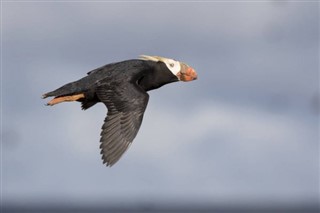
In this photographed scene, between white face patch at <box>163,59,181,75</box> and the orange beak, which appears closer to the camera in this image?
white face patch at <box>163,59,181,75</box>

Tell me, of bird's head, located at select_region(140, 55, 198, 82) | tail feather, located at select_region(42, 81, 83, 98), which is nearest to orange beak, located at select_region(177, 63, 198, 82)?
bird's head, located at select_region(140, 55, 198, 82)

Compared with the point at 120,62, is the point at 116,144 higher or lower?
lower

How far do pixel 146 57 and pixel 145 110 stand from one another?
5.49 feet

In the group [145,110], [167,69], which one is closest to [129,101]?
[145,110]

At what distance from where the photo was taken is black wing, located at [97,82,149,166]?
16.7 metres

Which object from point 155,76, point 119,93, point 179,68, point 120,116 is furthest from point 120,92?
point 179,68

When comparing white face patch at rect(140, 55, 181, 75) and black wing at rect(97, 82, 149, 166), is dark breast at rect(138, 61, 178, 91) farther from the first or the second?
black wing at rect(97, 82, 149, 166)

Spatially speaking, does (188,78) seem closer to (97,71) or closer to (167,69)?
(167,69)

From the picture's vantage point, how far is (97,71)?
1817cm

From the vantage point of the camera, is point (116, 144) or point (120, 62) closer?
point (116, 144)

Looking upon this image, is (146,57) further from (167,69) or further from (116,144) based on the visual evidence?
(116,144)

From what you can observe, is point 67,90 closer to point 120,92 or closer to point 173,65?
point 120,92

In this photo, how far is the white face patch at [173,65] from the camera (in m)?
18.8

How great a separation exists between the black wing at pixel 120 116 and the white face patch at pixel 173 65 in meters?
1.25
